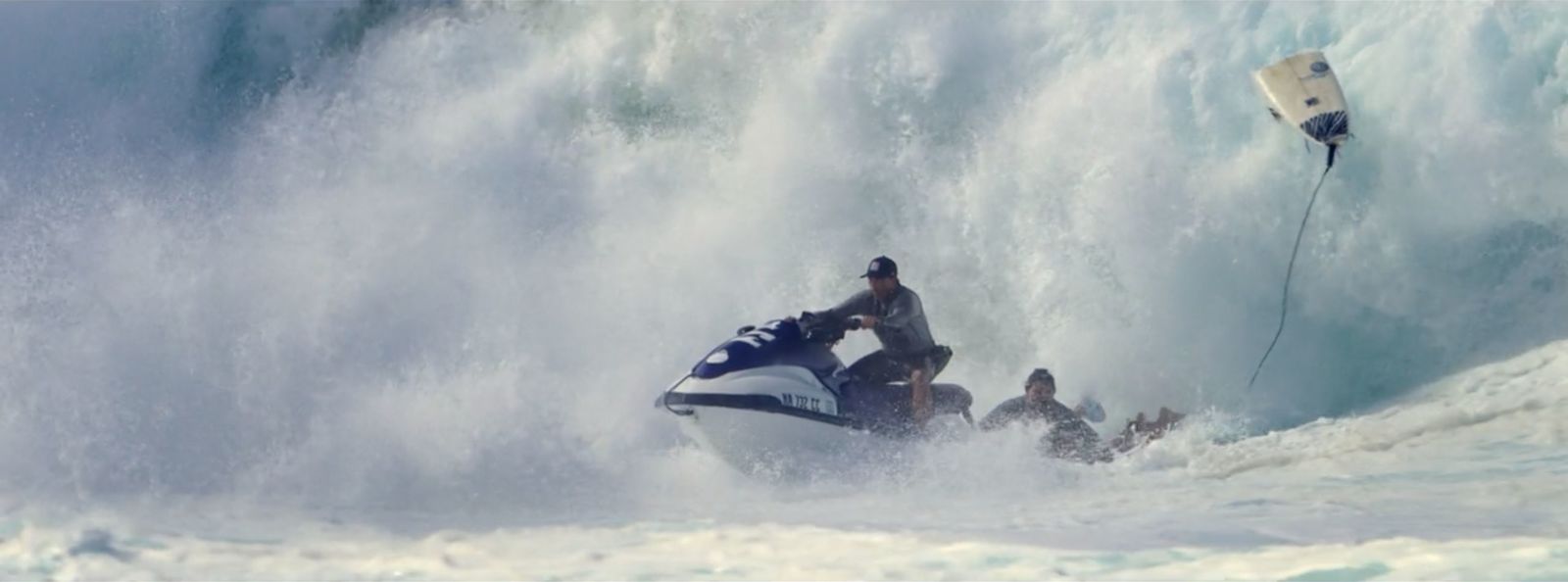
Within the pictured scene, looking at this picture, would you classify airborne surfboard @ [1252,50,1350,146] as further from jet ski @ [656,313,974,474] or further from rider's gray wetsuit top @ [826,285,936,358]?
jet ski @ [656,313,974,474]

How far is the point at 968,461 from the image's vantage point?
8.11 m

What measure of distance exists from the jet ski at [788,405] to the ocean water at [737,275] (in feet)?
0.87

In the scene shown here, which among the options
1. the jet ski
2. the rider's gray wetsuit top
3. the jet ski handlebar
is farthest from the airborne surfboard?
the jet ski handlebar

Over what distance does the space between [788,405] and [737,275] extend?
12.8ft

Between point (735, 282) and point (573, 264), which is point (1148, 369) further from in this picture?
point (573, 264)

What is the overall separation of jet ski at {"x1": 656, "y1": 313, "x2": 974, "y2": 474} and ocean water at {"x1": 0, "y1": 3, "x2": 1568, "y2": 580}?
266 millimetres

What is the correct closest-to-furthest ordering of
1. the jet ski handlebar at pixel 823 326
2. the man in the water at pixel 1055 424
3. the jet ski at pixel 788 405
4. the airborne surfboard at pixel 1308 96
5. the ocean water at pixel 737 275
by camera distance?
the ocean water at pixel 737 275 → the jet ski at pixel 788 405 → the jet ski handlebar at pixel 823 326 → the man in the water at pixel 1055 424 → the airborne surfboard at pixel 1308 96

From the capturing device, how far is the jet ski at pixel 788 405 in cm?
803

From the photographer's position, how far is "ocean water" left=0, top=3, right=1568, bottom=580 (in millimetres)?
6770

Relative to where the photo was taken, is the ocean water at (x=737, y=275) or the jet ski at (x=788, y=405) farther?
the jet ski at (x=788, y=405)

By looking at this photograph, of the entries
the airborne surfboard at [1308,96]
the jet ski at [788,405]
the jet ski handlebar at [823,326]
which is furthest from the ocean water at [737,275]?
the jet ski handlebar at [823,326]

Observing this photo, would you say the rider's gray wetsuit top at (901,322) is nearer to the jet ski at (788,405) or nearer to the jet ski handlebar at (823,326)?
the jet ski handlebar at (823,326)

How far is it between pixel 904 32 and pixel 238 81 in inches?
269

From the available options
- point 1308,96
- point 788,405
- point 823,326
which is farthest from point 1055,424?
point 1308,96
